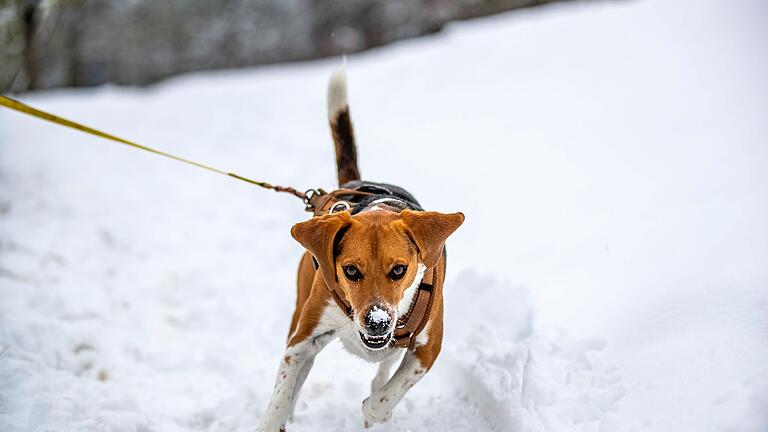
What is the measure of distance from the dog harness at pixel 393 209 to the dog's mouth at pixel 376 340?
18 cm

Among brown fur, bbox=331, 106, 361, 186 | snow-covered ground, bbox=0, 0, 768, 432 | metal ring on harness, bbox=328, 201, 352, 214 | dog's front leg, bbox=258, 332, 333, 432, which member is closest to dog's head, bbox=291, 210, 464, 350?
metal ring on harness, bbox=328, 201, 352, 214

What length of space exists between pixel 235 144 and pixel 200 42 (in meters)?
4.46

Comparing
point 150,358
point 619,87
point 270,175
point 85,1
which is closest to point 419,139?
point 270,175

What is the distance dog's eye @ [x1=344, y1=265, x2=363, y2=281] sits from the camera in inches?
107

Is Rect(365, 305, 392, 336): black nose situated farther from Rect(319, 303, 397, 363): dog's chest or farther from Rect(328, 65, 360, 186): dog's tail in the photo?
Rect(328, 65, 360, 186): dog's tail

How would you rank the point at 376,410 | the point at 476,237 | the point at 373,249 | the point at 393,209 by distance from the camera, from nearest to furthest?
the point at 373,249, the point at 393,209, the point at 376,410, the point at 476,237

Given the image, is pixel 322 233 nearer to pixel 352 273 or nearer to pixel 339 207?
pixel 352 273

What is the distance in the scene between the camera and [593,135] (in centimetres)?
649

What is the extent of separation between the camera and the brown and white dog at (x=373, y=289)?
2711mm

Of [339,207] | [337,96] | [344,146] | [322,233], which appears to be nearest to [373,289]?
[322,233]

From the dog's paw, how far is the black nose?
650 mm

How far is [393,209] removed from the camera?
3051 mm

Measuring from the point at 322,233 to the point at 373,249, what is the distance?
0.21 m

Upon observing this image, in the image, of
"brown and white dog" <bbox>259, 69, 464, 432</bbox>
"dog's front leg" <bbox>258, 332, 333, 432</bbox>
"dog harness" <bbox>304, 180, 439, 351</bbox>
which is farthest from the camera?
"dog's front leg" <bbox>258, 332, 333, 432</bbox>
